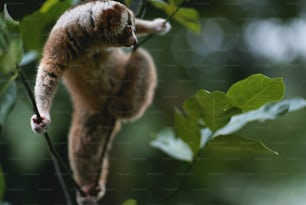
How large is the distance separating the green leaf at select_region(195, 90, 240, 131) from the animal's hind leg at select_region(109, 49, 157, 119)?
0.35 metres

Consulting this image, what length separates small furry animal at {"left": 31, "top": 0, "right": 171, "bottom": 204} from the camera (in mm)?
968

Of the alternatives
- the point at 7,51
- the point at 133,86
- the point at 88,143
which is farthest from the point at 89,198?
the point at 7,51

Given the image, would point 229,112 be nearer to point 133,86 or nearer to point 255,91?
point 255,91

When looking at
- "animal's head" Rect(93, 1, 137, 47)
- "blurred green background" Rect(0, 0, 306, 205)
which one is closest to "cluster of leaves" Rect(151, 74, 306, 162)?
"animal's head" Rect(93, 1, 137, 47)

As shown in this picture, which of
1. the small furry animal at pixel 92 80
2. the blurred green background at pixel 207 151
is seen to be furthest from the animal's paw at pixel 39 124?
the blurred green background at pixel 207 151

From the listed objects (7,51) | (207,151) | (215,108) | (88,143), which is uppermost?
(7,51)

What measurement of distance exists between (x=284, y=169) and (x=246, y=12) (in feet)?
2.41

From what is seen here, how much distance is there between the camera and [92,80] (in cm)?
125

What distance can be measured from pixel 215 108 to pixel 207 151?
2.81 ft

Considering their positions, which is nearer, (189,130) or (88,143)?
(189,130)

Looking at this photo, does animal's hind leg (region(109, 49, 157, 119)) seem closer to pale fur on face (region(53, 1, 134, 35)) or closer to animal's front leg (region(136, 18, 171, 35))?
animal's front leg (region(136, 18, 171, 35))

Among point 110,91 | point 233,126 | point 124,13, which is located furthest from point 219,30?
point 124,13

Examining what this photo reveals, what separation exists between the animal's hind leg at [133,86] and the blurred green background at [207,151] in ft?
1.20

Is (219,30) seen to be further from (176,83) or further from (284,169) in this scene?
(284,169)
